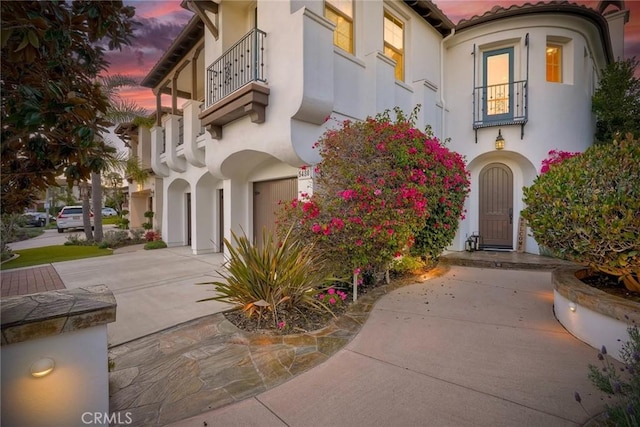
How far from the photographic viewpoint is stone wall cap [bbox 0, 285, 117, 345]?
1926 mm

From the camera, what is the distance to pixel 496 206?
9898 millimetres

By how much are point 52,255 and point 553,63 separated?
19.1 m

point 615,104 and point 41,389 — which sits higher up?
point 615,104

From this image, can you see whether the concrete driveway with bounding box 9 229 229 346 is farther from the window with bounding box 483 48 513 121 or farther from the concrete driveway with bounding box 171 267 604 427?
the window with bounding box 483 48 513 121

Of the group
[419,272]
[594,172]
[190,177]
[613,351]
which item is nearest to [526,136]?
[419,272]

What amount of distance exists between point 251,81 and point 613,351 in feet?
23.6

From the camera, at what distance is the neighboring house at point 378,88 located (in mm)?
6430

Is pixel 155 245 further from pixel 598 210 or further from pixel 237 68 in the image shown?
pixel 598 210

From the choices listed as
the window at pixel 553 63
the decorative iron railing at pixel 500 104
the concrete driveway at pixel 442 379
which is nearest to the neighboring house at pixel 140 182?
the concrete driveway at pixel 442 379

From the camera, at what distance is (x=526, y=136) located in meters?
9.02

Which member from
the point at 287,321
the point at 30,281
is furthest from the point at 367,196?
the point at 30,281

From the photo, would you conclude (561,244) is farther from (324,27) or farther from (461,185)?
(324,27)

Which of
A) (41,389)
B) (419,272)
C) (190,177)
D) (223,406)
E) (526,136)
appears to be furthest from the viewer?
(190,177)

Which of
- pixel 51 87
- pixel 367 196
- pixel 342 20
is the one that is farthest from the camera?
pixel 342 20
